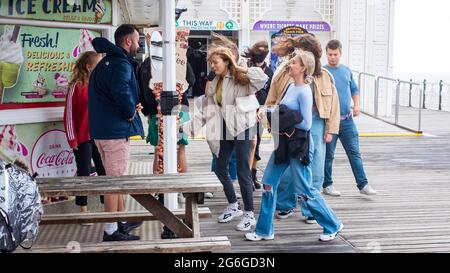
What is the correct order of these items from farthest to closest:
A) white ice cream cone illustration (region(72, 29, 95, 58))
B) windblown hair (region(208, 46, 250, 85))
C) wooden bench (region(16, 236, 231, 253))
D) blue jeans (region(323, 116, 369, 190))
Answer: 1. blue jeans (region(323, 116, 369, 190))
2. white ice cream cone illustration (region(72, 29, 95, 58))
3. windblown hair (region(208, 46, 250, 85))
4. wooden bench (region(16, 236, 231, 253))

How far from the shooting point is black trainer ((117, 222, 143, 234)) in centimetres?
535

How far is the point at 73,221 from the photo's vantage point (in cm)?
530

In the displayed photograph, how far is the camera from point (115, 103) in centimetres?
496

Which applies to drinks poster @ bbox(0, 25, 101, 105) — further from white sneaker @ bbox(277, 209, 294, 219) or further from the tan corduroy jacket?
white sneaker @ bbox(277, 209, 294, 219)

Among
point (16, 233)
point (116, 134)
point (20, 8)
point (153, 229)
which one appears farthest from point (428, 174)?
point (16, 233)

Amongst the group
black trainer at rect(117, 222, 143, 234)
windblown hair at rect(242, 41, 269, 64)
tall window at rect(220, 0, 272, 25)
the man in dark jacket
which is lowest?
black trainer at rect(117, 222, 143, 234)

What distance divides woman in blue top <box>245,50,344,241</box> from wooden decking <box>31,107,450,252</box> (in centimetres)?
21

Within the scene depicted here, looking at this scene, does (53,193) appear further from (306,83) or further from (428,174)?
(428,174)

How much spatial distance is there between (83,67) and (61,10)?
0.81 meters

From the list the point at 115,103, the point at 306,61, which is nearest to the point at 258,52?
the point at 306,61

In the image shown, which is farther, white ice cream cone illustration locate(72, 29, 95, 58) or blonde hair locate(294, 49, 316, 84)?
white ice cream cone illustration locate(72, 29, 95, 58)

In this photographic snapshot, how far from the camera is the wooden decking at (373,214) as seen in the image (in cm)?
524

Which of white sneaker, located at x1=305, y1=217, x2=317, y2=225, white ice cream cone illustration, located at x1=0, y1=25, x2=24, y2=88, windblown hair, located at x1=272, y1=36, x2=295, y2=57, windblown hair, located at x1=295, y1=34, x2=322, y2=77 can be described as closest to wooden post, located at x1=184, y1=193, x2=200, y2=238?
white sneaker, located at x1=305, y1=217, x2=317, y2=225
